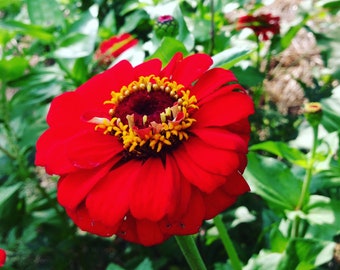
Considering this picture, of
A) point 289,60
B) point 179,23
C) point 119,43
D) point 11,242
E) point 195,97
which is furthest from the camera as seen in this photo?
point 289,60

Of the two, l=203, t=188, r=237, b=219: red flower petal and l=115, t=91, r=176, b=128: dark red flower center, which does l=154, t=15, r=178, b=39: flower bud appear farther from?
l=203, t=188, r=237, b=219: red flower petal

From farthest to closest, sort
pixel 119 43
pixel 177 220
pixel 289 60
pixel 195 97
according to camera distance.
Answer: pixel 289 60
pixel 119 43
pixel 195 97
pixel 177 220

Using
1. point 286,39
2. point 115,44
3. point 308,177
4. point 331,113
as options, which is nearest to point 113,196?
point 308,177

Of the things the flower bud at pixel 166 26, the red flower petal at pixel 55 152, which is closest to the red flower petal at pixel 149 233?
the red flower petal at pixel 55 152

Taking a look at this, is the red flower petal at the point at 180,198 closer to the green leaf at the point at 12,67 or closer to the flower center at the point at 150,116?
the flower center at the point at 150,116

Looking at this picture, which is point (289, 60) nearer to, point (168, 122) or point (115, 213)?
point (168, 122)

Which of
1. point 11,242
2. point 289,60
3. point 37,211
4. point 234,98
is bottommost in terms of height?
point 289,60

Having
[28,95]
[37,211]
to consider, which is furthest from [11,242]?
[28,95]

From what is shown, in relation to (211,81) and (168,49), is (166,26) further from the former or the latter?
(211,81)

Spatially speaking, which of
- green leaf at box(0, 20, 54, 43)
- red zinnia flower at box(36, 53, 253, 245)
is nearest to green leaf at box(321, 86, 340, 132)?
red zinnia flower at box(36, 53, 253, 245)
